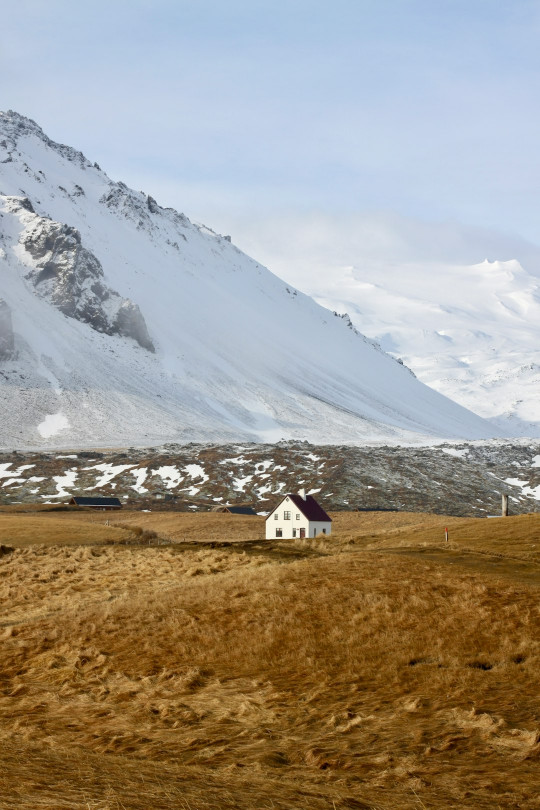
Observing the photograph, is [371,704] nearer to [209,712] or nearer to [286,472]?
[209,712]

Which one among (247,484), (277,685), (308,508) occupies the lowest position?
(277,685)

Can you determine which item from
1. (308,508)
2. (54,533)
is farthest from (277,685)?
(308,508)

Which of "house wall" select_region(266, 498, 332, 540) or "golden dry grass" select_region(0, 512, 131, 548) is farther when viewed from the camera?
"house wall" select_region(266, 498, 332, 540)

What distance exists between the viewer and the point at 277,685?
23812mm

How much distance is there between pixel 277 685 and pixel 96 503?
10009 cm

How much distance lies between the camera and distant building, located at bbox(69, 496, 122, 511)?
11746cm

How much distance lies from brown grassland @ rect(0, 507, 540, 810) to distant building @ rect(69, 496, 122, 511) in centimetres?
7455

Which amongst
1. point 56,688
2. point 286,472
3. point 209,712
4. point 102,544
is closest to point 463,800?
point 209,712

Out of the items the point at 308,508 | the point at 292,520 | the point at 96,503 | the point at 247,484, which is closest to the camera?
A: the point at 292,520

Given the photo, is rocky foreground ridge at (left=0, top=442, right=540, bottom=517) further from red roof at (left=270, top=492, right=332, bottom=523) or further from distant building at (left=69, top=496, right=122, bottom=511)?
red roof at (left=270, top=492, right=332, bottom=523)

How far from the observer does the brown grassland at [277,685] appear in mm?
15180

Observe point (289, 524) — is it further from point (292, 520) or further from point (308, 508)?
point (308, 508)

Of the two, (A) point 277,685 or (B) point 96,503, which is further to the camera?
(B) point 96,503

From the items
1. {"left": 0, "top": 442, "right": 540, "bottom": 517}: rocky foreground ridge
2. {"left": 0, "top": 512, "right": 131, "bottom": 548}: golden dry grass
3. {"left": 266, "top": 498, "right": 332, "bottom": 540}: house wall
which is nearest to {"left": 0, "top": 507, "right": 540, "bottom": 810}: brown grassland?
{"left": 0, "top": 512, "right": 131, "bottom": 548}: golden dry grass
